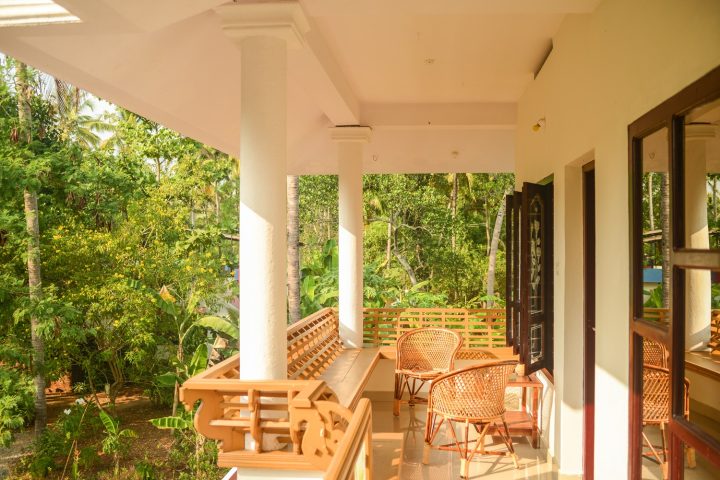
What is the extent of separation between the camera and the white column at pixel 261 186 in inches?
168

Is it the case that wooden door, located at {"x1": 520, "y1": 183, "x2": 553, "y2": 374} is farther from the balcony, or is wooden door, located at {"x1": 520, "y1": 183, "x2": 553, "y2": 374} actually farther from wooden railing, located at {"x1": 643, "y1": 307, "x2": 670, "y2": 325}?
wooden railing, located at {"x1": 643, "y1": 307, "x2": 670, "y2": 325}

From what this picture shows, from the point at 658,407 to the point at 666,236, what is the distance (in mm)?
763

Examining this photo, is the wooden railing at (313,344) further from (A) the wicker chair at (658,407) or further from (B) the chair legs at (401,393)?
(A) the wicker chair at (658,407)

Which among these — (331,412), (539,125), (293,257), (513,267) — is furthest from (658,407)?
(293,257)

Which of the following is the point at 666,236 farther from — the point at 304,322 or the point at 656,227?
the point at 304,322

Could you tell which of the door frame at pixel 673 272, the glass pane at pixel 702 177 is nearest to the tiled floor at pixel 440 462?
the door frame at pixel 673 272

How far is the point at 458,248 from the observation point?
19.6 m

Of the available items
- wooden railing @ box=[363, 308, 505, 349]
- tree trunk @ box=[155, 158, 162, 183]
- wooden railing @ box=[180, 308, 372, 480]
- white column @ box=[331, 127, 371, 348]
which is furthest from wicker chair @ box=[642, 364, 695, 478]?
tree trunk @ box=[155, 158, 162, 183]

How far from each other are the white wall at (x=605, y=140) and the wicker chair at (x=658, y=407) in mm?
354

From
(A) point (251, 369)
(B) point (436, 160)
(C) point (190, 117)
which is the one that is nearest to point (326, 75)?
(C) point (190, 117)

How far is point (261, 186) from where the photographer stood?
4273mm

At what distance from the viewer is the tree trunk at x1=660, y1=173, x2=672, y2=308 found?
9.01 ft

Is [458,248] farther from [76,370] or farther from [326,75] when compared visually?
[326,75]

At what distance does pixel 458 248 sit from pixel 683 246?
670 inches
